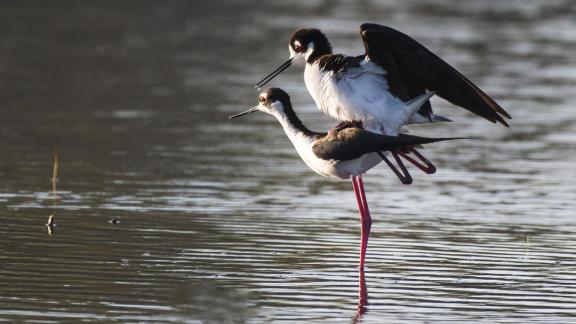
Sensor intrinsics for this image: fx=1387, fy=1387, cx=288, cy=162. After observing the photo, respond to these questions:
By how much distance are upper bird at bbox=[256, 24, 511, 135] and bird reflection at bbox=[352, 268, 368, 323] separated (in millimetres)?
Result: 1577

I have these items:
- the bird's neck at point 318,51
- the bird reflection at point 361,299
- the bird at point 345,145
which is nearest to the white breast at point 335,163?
the bird at point 345,145

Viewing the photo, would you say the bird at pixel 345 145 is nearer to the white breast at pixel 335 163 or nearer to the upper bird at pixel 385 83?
the white breast at pixel 335 163

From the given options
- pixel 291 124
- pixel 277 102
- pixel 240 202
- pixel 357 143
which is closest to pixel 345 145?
pixel 357 143

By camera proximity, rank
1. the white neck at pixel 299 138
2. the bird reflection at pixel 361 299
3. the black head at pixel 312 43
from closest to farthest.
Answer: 1. the bird reflection at pixel 361 299
2. the white neck at pixel 299 138
3. the black head at pixel 312 43

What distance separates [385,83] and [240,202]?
79.4 inches

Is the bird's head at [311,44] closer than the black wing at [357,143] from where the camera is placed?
Answer: No

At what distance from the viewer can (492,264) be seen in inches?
400

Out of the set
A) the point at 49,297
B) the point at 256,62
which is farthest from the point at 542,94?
the point at 49,297

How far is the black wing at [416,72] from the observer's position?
1069 cm

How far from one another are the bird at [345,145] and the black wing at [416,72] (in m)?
0.30

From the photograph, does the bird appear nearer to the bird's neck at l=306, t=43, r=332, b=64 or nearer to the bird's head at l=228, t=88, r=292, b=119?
the bird's head at l=228, t=88, r=292, b=119

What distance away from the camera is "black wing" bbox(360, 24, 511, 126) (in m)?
10.7

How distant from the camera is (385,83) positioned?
11.0 metres

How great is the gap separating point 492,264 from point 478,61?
13119 mm
